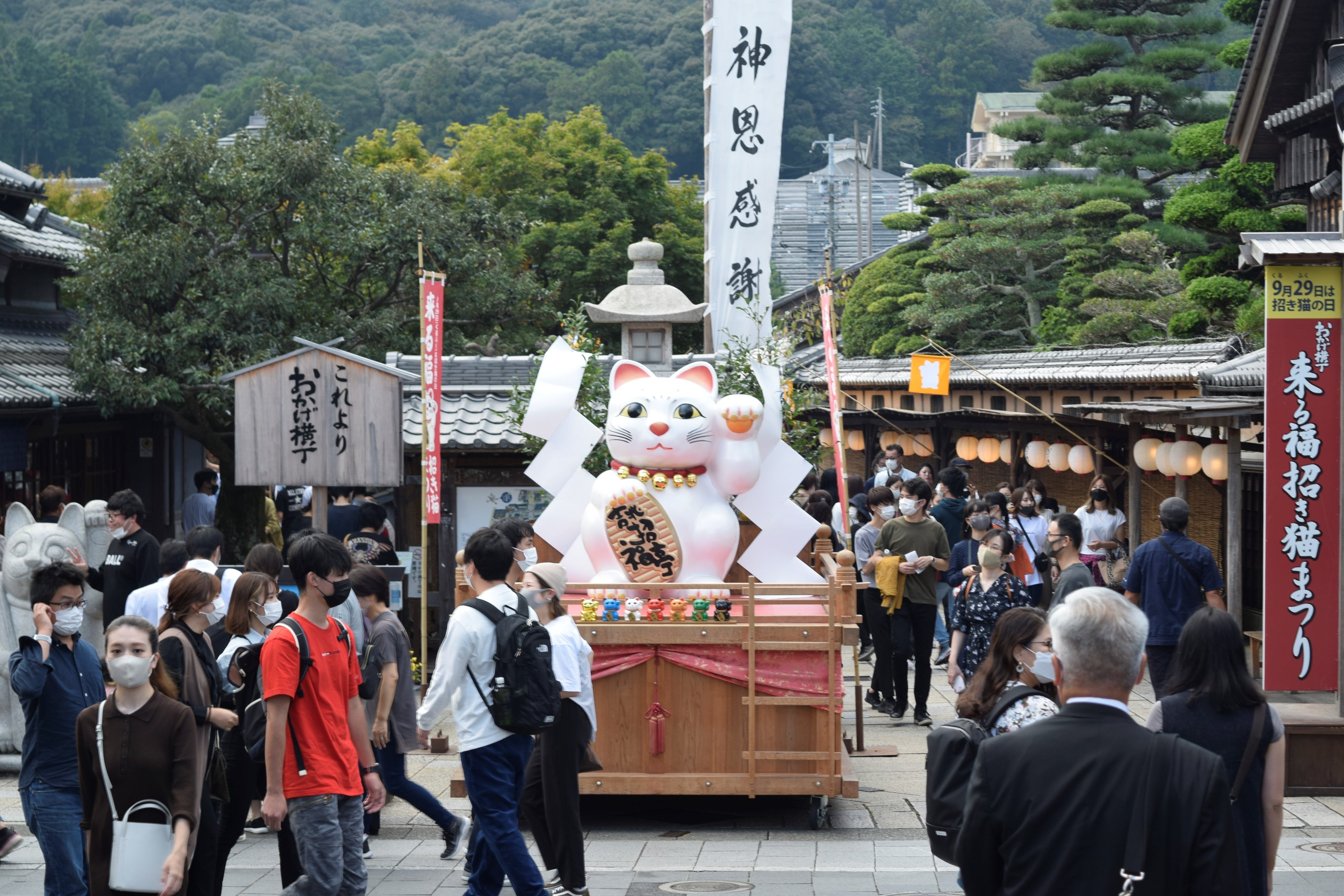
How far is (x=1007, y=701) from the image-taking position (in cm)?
427

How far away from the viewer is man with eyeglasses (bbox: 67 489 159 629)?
897cm

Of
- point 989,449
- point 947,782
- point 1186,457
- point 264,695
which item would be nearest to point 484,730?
point 264,695

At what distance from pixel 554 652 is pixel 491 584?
0.49 m

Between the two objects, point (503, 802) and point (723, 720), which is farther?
point (723, 720)

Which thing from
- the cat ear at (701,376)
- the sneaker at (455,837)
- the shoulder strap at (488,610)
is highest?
the cat ear at (701,376)

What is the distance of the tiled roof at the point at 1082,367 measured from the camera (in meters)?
15.6

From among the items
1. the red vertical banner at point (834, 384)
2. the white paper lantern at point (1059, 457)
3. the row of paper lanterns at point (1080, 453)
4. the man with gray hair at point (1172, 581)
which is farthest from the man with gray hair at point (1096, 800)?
the white paper lantern at point (1059, 457)

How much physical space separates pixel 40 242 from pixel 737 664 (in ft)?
41.2

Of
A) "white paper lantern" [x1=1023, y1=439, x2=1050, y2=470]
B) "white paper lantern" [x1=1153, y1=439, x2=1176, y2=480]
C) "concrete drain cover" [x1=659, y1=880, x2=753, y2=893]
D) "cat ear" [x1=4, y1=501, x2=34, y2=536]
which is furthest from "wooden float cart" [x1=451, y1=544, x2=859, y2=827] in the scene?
"white paper lantern" [x1=1023, y1=439, x2=1050, y2=470]

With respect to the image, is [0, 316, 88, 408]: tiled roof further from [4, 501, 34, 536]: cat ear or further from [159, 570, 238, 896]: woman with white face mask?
[159, 570, 238, 896]: woman with white face mask

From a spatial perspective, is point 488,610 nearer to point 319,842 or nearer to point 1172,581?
point 319,842

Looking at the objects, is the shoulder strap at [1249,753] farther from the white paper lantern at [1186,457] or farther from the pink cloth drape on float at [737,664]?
the white paper lantern at [1186,457]

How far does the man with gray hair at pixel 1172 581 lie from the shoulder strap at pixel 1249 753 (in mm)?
4198

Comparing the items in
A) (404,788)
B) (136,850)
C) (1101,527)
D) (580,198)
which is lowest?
(404,788)
